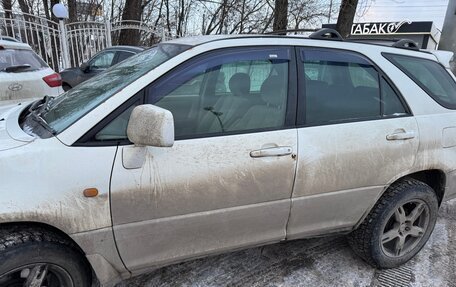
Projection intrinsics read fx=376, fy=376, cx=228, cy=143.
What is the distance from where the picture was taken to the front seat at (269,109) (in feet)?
7.66

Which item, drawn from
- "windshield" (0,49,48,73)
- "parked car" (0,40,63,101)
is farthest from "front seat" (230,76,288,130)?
"windshield" (0,49,48,73)

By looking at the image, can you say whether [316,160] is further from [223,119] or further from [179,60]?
[179,60]

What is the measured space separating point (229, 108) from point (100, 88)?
823mm

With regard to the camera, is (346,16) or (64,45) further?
(64,45)

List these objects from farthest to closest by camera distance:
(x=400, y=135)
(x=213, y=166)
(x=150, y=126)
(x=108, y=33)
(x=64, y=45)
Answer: (x=108, y=33) → (x=64, y=45) → (x=400, y=135) → (x=213, y=166) → (x=150, y=126)

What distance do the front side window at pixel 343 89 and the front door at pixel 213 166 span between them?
0.17 metres

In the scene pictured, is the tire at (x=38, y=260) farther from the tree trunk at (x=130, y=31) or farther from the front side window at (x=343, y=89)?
the tree trunk at (x=130, y=31)

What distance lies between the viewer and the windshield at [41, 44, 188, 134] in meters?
2.12

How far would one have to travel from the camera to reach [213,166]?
2.15m

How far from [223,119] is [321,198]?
86 cm

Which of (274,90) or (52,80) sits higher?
(274,90)

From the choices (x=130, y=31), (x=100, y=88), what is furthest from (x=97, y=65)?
(x=100, y=88)

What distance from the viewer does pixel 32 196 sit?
1.81 m

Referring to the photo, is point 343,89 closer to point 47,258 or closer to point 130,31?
point 47,258
